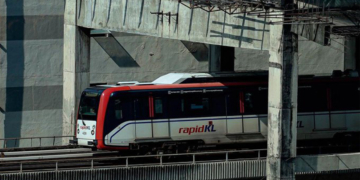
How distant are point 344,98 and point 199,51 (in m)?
12.0

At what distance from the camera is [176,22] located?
3441cm

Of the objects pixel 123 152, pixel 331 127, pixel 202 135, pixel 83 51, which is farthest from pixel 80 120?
pixel 331 127

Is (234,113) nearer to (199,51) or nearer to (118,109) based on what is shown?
(118,109)

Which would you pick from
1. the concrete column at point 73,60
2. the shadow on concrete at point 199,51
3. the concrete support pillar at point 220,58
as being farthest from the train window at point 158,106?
the shadow on concrete at point 199,51

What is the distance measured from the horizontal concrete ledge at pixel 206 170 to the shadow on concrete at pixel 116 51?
47.5ft

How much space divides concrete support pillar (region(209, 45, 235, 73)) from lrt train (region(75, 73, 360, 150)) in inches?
328

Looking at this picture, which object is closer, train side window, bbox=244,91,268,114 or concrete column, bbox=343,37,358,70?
train side window, bbox=244,91,268,114

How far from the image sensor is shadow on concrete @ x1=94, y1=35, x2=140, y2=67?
44250mm

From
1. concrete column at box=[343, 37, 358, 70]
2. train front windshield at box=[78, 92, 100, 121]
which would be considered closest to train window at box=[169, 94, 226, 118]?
train front windshield at box=[78, 92, 100, 121]

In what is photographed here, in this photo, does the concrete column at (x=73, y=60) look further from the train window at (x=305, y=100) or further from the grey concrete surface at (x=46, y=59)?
the train window at (x=305, y=100)

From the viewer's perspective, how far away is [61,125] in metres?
44.0

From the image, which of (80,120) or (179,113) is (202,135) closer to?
(179,113)

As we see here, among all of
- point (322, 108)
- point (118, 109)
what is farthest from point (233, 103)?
point (118, 109)

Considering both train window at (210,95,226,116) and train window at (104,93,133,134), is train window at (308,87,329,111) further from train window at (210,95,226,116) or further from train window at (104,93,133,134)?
train window at (104,93,133,134)
